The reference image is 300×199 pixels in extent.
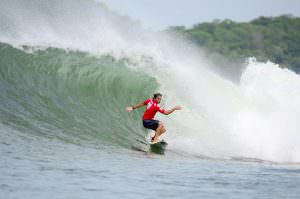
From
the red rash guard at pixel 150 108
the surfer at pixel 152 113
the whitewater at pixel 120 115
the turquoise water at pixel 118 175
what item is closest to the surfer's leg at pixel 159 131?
the surfer at pixel 152 113

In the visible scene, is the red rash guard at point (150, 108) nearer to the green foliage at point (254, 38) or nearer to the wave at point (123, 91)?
the wave at point (123, 91)

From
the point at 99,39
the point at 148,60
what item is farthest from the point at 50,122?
the point at 99,39

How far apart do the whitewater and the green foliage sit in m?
65.0

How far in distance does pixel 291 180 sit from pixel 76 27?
1536 centimetres

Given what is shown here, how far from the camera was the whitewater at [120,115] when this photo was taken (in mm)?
11047

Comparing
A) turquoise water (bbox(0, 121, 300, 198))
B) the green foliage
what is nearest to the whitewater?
turquoise water (bbox(0, 121, 300, 198))

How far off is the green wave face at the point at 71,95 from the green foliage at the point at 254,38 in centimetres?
6806

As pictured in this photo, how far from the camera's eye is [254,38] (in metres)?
111

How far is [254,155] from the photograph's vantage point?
16.9 metres

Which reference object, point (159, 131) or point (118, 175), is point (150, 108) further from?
point (118, 175)

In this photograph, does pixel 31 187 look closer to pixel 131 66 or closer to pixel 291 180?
pixel 291 180

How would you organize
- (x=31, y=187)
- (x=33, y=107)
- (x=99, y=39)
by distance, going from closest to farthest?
1. (x=31, y=187)
2. (x=33, y=107)
3. (x=99, y=39)

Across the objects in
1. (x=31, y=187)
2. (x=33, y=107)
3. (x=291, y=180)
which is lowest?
(x=31, y=187)

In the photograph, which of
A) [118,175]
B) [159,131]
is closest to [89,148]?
[159,131]
